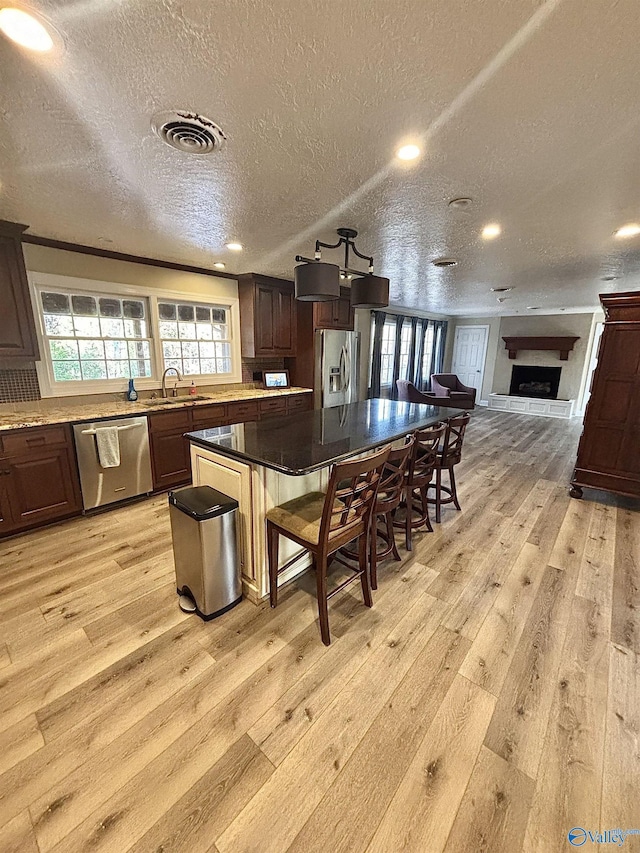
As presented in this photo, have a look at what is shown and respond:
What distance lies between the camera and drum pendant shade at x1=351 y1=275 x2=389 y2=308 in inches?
99.0

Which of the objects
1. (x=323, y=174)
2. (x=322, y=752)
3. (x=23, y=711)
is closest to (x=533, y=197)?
(x=323, y=174)

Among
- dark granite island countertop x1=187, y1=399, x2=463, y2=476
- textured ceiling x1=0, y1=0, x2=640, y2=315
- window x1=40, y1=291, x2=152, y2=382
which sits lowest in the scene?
dark granite island countertop x1=187, y1=399, x2=463, y2=476

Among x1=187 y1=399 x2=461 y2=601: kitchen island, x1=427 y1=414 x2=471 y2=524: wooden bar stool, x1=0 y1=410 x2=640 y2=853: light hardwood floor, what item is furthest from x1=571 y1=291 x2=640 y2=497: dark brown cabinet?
x1=187 y1=399 x2=461 y2=601: kitchen island

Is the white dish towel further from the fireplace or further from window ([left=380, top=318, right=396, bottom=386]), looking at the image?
the fireplace

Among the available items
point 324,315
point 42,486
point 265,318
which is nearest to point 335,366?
point 324,315

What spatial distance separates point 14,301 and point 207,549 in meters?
2.68

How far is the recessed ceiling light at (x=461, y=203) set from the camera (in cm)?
218

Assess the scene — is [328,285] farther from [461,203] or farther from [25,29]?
[25,29]

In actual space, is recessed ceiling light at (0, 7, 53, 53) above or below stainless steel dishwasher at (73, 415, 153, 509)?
above

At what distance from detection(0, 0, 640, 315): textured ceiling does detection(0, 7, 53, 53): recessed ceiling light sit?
1.7 inches

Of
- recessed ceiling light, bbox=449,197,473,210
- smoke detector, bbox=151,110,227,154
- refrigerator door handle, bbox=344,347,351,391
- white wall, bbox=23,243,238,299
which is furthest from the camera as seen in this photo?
refrigerator door handle, bbox=344,347,351,391

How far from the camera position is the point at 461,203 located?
2230mm

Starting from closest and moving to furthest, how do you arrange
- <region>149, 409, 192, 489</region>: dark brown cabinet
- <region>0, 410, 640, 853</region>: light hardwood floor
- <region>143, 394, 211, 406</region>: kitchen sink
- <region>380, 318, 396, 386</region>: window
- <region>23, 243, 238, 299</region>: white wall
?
<region>0, 410, 640, 853</region>: light hardwood floor < <region>23, 243, 238, 299</region>: white wall < <region>149, 409, 192, 489</region>: dark brown cabinet < <region>143, 394, 211, 406</region>: kitchen sink < <region>380, 318, 396, 386</region>: window

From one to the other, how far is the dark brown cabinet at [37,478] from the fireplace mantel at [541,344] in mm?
9247
